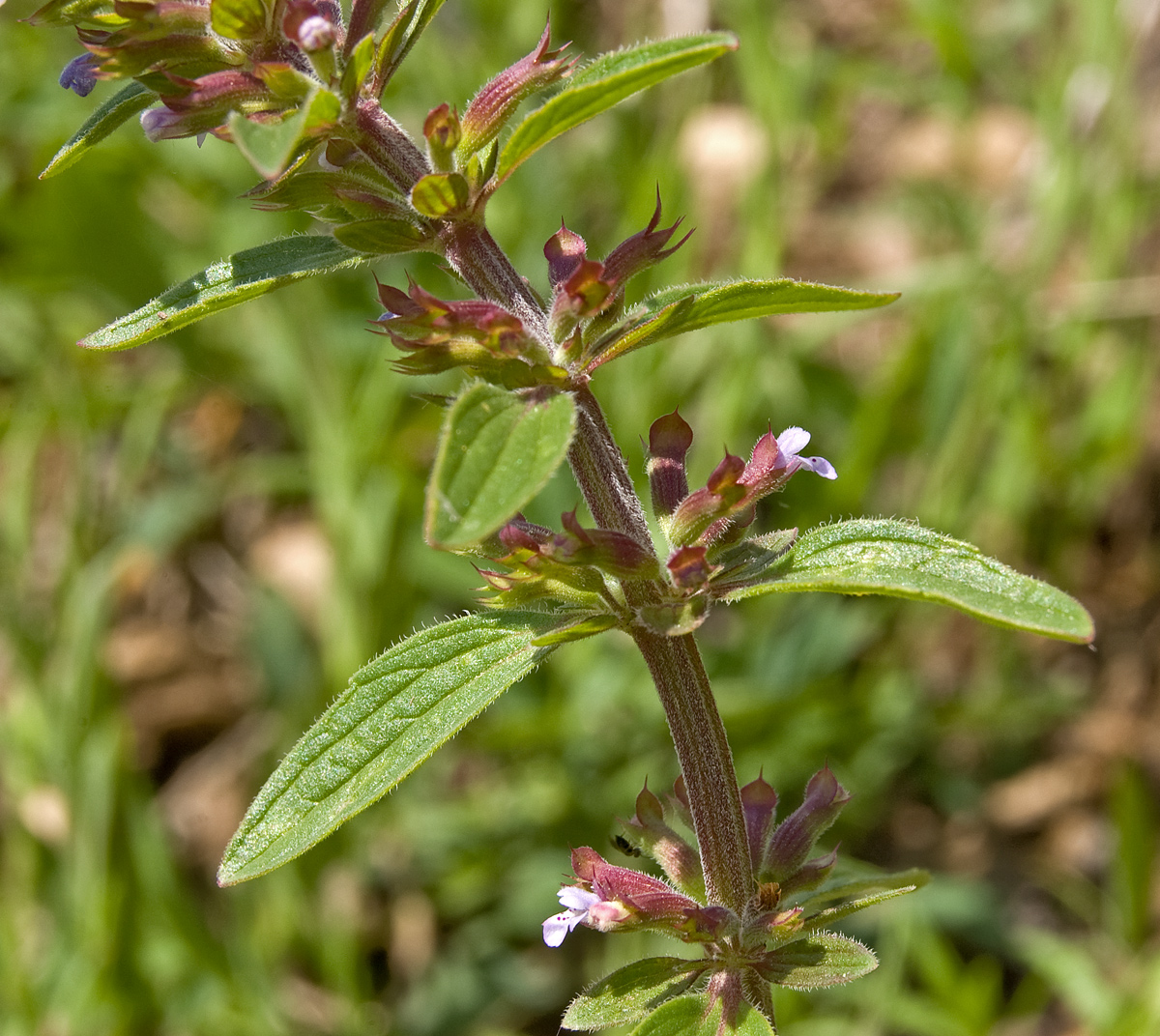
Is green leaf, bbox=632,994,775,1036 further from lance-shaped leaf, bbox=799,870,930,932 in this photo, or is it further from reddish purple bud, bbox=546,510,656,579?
reddish purple bud, bbox=546,510,656,579

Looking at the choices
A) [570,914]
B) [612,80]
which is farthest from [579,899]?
[612,80]

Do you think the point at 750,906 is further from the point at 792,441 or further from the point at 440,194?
the point at 440,194

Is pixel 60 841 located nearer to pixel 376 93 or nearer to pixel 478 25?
pixel 376 93

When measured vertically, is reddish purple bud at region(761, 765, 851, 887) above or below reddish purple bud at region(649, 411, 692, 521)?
below

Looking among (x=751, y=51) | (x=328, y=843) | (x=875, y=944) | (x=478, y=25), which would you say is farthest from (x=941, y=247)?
(x=328, y=843)

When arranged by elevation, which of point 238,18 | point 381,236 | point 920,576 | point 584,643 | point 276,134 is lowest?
point 584,643

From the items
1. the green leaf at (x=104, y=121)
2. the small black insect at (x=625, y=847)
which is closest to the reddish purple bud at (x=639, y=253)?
the green leaf at (x=104, y=121)

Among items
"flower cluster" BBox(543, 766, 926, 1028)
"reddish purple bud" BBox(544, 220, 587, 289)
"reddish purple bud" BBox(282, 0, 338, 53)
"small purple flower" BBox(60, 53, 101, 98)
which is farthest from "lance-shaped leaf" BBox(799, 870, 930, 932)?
"small purple flower" BBox(60, 53, 101, 98)
